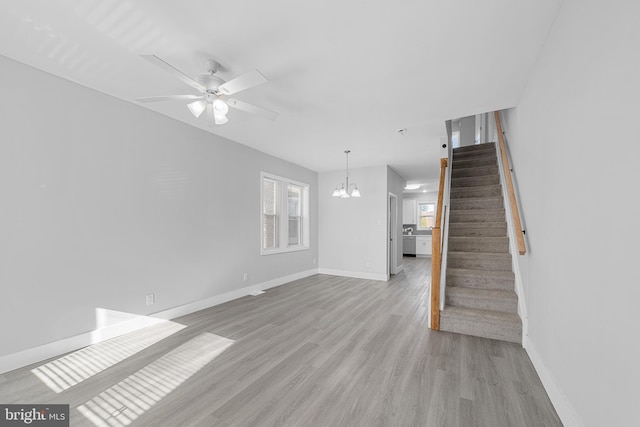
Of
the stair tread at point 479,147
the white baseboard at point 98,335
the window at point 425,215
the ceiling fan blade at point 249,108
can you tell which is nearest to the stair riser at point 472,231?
the stair tread at point 479,147

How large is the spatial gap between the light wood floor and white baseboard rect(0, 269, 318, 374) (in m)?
0.12

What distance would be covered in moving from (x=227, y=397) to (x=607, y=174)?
2695 millimetres

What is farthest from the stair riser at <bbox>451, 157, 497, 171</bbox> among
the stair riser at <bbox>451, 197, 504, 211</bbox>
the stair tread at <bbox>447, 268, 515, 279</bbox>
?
the stair tread at <bbox>447, 268, 515, 279</bbox>

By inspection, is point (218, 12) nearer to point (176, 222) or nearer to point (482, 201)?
point (176, 222)

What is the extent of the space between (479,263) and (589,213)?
2404mm

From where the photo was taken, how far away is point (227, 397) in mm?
1892

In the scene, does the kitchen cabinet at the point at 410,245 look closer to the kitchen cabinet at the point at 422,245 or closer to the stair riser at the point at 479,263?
the kitchen cabinet at the point at 422,245

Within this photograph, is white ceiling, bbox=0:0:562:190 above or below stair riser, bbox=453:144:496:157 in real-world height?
below

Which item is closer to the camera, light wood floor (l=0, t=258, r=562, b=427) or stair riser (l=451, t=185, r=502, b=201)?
light wood floor (l=0, t=258, r=562, b=427)

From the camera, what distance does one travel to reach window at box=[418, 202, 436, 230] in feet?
35.0

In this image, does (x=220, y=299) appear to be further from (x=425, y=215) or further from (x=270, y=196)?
(x=425, y=215)

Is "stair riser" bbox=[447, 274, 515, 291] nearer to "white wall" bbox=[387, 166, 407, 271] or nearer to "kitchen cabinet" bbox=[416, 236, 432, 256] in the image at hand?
"white wall" bbox=[387, 166, 407, 271]

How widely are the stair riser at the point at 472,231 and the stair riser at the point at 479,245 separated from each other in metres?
0.17

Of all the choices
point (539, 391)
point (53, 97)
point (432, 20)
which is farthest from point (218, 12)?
point (539, 391)
